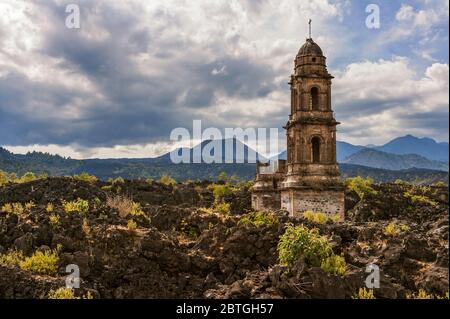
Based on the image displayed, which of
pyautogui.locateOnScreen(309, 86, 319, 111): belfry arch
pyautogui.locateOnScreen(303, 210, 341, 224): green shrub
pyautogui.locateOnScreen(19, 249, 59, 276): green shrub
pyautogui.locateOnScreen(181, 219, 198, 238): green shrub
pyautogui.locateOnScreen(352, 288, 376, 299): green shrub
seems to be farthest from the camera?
pyautogui.locateOnScreen(309, 86, 319, 111): belfry arch

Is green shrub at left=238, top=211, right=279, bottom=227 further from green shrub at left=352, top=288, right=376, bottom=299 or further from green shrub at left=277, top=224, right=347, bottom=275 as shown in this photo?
green shrub at left=352, top=288, right=376, bottom=299

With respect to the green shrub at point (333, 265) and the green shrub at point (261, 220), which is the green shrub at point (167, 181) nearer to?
the green shrub at point (261, 220)

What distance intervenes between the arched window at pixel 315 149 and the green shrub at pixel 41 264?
22.4 metres

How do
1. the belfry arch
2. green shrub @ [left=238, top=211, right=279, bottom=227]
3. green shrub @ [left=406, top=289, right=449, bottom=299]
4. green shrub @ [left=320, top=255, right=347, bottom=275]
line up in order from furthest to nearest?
the belfry arch < green shrub @ [left=238, top=211, right=279, bottom=227] < green shrub @ [left=320, top=255, right=347, bottom=275] < green shrub @ [left=406, top=289, right=449, bottom=299]

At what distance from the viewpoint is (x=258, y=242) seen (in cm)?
1577

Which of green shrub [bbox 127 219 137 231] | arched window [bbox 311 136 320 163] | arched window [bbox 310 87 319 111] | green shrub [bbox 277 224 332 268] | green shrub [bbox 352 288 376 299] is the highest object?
arched window [bbox 310 87 319 111]

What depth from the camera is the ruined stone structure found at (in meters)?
31.8

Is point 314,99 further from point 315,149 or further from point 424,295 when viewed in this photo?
point 424,295

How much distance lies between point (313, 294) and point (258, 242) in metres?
4.17

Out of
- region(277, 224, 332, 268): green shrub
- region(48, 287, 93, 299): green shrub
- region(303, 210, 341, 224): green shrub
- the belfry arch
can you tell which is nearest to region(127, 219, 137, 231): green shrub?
region(48, 287, 93, 299): green shrub

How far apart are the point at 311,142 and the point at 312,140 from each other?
48 centimetres

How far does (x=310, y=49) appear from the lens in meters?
33.2
